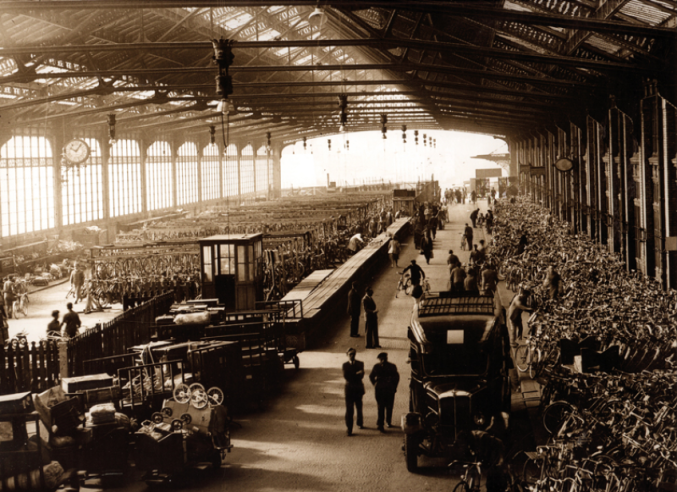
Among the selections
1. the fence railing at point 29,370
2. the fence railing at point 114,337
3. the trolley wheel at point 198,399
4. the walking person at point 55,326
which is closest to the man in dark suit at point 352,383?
the trolley wheel at point 198,399

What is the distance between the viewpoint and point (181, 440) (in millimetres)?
9445

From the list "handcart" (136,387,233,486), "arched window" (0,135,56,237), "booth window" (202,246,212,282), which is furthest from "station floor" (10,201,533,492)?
"arched window" (0,135,56,237)

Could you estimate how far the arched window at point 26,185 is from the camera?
124 ft

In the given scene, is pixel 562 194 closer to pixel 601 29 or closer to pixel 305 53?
pixel 305 53

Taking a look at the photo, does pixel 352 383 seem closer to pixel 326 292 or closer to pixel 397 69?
pixel 326 292

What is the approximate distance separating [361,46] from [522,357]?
1736 cm

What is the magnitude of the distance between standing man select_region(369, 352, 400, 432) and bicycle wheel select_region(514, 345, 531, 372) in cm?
310

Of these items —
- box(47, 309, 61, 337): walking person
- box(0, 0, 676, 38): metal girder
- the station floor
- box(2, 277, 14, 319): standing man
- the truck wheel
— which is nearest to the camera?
the station floor

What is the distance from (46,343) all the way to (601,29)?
34.9 ft

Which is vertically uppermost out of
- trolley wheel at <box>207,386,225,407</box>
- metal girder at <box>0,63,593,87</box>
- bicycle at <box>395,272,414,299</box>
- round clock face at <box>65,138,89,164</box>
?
metal girder at <box>0,63,593,87</box>

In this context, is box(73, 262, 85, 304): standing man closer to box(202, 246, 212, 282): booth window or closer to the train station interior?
the train station interior

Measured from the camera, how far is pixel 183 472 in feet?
30.8

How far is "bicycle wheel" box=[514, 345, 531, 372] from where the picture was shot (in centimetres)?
1346

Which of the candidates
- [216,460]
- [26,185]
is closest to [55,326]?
[216,460]
